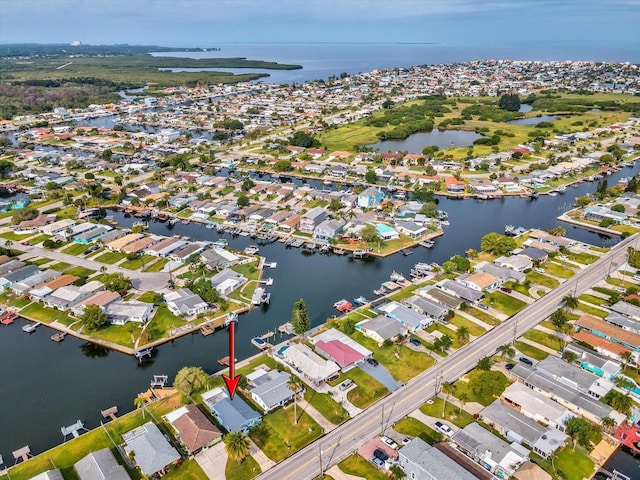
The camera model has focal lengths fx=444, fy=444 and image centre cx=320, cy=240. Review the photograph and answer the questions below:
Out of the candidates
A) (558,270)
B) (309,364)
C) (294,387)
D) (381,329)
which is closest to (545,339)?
(381,329)

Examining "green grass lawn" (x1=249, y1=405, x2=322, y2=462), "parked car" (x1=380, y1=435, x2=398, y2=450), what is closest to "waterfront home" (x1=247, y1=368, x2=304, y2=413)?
"green grass lawn" (x1=249, y1=405, x2=322, y2=462)

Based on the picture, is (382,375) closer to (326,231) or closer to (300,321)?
(300,321)

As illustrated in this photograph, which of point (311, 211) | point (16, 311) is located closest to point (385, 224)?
point (311, 211)

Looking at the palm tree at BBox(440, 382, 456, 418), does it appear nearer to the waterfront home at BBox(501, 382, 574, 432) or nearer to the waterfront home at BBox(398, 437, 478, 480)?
the waterfront home at BBox(501, 382, 574, 432)

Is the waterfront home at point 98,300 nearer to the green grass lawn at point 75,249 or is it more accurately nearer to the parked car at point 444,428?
the green grass lawn at point 75,249

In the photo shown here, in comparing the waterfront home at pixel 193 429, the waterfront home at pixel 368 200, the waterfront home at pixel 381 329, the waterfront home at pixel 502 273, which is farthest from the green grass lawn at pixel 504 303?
the waterfront home at pixel 193 429

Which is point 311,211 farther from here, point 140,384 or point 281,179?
point 140,384
